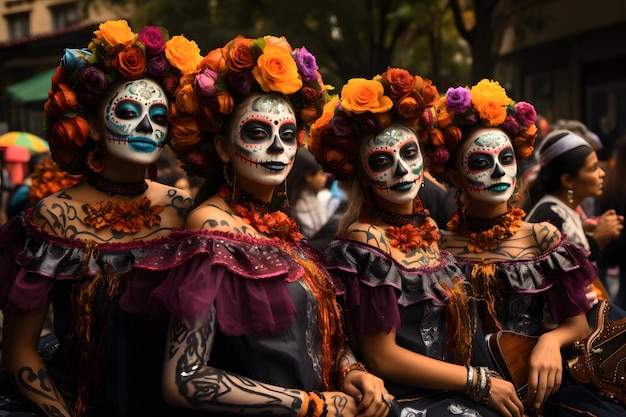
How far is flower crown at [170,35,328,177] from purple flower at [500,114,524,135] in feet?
3.57

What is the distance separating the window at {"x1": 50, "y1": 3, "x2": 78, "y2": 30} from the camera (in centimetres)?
2921

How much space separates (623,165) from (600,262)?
2.51ft

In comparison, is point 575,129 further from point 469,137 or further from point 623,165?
point 469,137

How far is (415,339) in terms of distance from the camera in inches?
130

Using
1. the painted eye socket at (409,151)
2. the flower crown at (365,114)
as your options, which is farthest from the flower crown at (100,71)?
the painted eye socket at (409,151)

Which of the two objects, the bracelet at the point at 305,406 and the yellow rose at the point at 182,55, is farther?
the yellow rose at the point at 182,55

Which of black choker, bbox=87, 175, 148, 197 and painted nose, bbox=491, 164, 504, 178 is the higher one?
painted nose, bbox=491, 164, 504, 178

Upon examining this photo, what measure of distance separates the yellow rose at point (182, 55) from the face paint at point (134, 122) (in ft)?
0.46

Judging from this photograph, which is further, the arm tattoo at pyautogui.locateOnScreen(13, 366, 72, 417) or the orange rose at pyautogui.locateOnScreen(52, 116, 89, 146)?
the orange rose at pyautogui.locateOnScreen(52, 116, 89, 146)

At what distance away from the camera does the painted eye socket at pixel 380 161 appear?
3.35 m

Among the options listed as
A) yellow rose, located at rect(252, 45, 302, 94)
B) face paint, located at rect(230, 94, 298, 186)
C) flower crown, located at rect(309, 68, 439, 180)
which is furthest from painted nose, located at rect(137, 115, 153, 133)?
flower crown, located at rect(309, 68, 439, 180)

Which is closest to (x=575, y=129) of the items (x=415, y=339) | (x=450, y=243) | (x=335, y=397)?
(x=450, y=243)

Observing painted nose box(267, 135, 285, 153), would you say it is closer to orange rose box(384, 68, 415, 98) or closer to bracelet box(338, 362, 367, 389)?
orange rose box(384, 68, 415, 98)

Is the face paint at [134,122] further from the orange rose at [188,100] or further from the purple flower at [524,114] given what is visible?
the purple flower at [524,114]
